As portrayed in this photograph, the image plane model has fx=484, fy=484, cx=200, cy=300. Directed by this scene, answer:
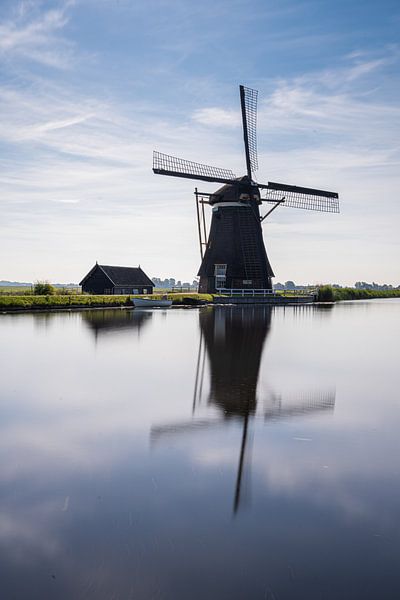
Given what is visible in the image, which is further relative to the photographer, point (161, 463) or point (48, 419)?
point (48, 419)

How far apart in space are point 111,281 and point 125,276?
2675mm

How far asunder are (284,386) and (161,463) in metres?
5.40

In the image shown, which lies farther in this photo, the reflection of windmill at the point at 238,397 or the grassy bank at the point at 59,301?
the grassy bank at the point at 59,301

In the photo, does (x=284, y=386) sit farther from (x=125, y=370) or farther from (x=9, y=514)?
(x=9, y=514)

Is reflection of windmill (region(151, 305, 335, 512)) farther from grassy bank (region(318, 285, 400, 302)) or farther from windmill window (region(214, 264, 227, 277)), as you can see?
grassy bank (region(318, 285, 400, 302))

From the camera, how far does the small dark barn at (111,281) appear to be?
4775 centimetres

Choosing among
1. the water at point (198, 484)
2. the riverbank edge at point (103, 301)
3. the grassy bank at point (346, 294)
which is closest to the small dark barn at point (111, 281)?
the riverbank edge at point (103, 301)

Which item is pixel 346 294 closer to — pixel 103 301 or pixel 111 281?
pixel 111 281

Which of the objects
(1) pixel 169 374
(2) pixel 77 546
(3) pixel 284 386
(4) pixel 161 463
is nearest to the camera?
(2) pixel 77 546

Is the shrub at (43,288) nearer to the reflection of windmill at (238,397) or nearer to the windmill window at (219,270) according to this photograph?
the windmill window at (219,270)

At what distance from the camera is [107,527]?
4559 mm

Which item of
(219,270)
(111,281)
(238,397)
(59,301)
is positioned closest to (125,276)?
(111,281)

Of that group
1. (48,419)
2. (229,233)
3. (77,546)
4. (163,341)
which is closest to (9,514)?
(77,546)

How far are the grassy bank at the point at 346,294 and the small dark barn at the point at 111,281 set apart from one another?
23827 mm
